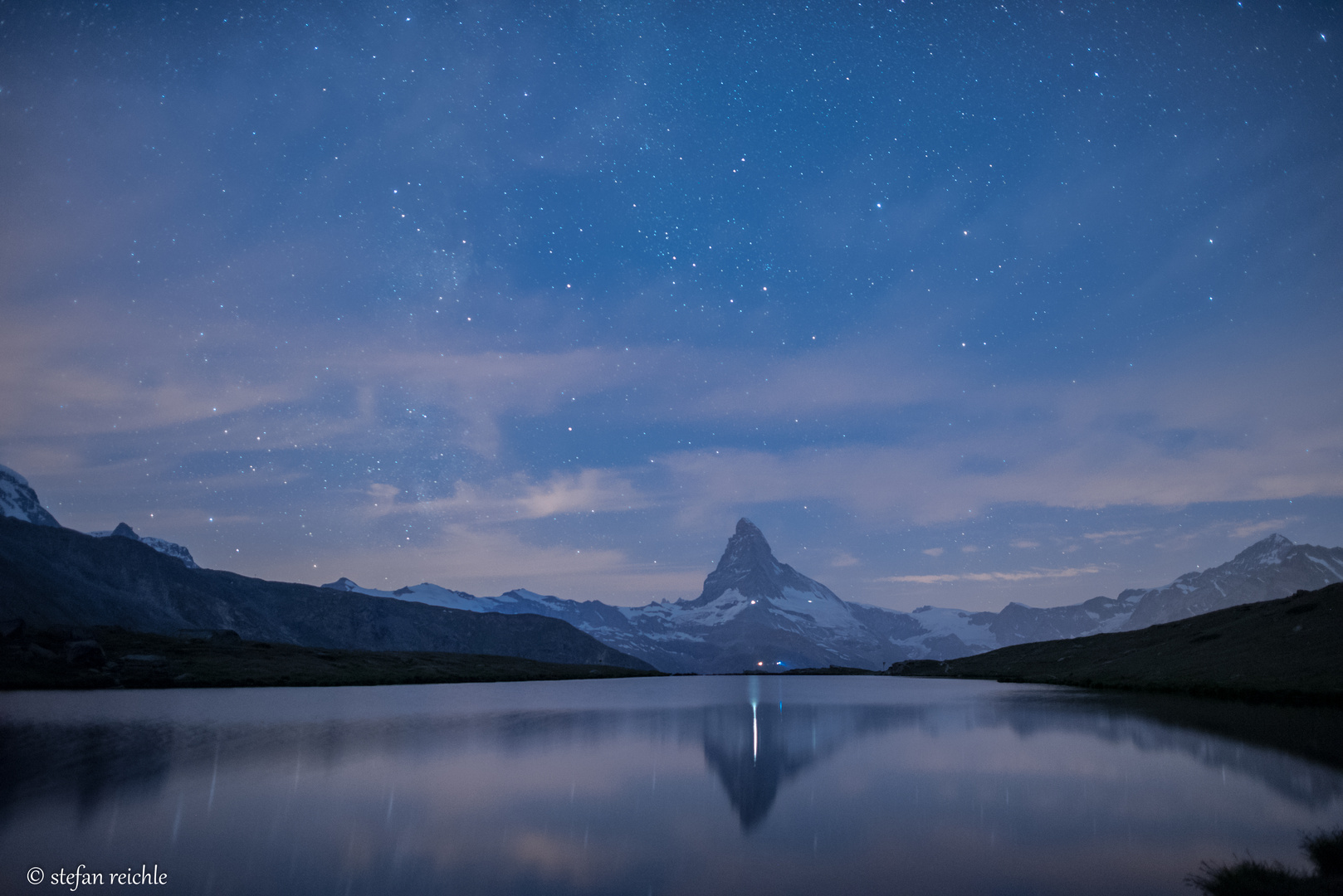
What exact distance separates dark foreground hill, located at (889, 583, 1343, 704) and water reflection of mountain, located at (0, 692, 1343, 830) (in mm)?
6520

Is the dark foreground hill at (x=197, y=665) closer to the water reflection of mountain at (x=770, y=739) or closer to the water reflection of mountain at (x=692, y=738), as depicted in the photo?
the water reflection of mountain at (x=692, y=738)

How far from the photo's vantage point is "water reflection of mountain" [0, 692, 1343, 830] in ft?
80.0

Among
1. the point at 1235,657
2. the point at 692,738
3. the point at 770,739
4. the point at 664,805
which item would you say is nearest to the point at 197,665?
the point at 692,738

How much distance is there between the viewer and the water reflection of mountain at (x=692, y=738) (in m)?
24.4

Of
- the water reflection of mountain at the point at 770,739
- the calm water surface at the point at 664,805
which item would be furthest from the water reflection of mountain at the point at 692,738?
the calm water surface at the point at 664,805

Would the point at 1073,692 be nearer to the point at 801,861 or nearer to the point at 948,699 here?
the point at 948,699

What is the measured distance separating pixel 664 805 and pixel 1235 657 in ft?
242

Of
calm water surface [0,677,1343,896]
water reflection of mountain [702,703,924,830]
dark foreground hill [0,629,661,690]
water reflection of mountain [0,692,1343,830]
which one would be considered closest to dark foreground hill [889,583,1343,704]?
water reflection of mountain [0,692,1343,830]

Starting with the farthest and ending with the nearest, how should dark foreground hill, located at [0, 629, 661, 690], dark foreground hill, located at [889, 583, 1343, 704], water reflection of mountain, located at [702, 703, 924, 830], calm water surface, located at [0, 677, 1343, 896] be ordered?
1. dark foreground hill, located at [0, 629, 661, 690]
2. dark foreground hill, located at [889, 583, 1343, 704]
3. water reflection of mountain, located at [702, 703, 924, 830]
4. calm water surface, located at [0, 677, 1343, 896]

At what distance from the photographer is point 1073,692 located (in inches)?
3034

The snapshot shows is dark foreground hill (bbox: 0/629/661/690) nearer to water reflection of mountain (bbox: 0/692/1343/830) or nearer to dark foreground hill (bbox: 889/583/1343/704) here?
water reflection of mountain (bbox: 0/692/1343/830)

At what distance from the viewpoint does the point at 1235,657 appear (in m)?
69.9

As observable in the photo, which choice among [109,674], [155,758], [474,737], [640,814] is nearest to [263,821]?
[640,814]

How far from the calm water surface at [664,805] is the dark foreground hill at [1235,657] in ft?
46.9
